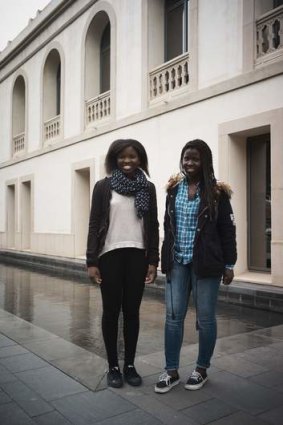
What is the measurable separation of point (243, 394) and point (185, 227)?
134cm

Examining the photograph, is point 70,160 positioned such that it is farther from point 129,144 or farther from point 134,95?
point 129,144

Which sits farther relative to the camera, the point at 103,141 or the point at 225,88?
the point at 103,141

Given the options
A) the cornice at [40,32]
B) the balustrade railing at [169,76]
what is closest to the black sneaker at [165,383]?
the balustrade railing at [169,76]

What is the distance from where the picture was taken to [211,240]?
3.44 m

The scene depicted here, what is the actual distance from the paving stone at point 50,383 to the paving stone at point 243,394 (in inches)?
41.5

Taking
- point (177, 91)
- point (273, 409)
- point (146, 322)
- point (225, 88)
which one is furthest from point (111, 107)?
point (273, 409)

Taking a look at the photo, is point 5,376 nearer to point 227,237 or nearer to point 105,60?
point 227,237

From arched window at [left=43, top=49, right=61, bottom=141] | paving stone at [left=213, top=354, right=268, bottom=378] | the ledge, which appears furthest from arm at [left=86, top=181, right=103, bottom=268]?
arched window at [left=43, top=49, right=61, bottom=141]

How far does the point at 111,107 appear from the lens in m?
12.2

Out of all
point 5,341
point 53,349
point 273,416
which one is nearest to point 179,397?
point 273,416

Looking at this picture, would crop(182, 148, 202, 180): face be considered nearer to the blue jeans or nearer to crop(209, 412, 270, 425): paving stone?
the blue jeans

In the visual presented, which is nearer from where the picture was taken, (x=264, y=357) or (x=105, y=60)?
(x=264, y=357)

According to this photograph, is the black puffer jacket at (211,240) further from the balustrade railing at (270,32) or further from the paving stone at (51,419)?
the balustrade railing at (270,32)

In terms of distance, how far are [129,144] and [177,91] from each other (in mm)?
6906
